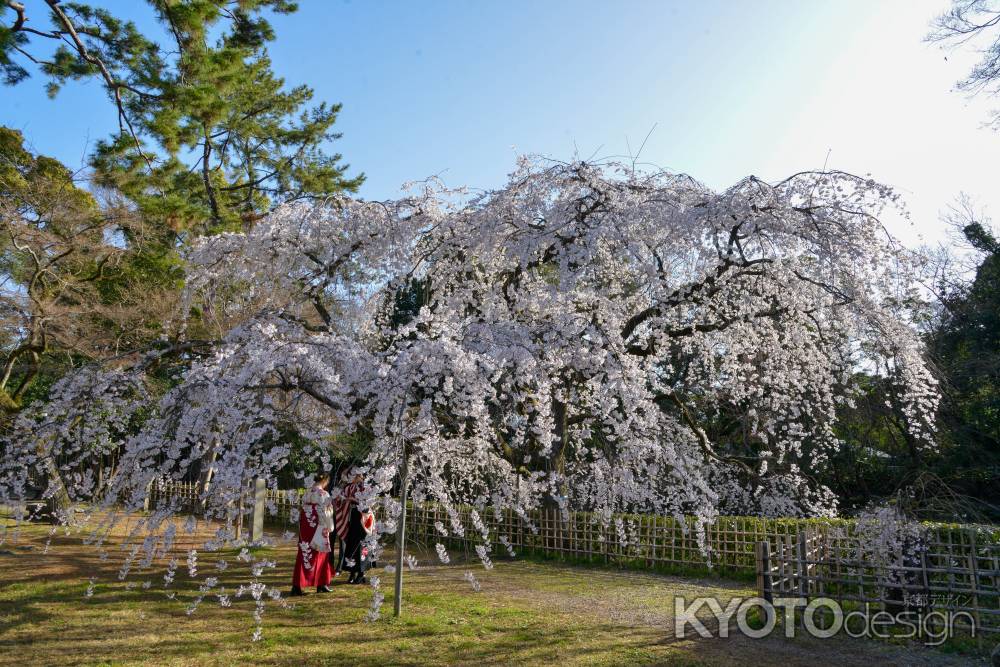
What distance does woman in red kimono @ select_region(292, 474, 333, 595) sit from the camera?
6973mm

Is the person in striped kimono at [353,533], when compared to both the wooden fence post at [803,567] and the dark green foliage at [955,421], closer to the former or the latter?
the wooden fence post at [803,567]

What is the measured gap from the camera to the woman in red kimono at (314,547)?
22.9 ft

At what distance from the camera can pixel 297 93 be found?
59.0ft

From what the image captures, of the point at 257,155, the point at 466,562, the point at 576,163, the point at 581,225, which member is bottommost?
the point at 466,562

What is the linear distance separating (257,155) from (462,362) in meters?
15.1

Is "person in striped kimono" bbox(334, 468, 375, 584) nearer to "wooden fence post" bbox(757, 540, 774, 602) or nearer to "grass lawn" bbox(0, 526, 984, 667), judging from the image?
"grass lawn" bbox(0, 526, 984, 667)

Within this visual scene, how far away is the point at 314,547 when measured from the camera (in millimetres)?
7297

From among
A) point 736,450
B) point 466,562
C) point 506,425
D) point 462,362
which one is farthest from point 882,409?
point 462,362

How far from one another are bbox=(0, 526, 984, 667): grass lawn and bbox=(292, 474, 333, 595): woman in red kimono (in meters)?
0.27

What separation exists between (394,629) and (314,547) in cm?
191

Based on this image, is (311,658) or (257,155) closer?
(311,658)

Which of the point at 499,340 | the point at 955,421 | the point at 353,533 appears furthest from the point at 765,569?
the point at 955,421

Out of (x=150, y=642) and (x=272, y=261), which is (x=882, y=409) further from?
(x=150, y=642)

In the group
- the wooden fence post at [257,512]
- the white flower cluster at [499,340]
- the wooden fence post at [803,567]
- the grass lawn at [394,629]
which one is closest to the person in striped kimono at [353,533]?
the grass lawn at [394,629]
